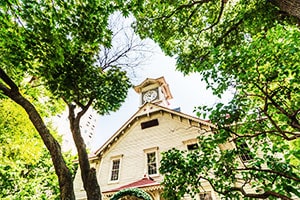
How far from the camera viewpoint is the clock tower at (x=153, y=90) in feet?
61.4

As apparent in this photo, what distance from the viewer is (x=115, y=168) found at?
1398 centimetres

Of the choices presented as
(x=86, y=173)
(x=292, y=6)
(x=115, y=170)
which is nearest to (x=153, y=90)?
(x=115, y=170)

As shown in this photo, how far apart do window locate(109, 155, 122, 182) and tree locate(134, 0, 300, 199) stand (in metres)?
9.41

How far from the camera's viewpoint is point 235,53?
3996 millimetres

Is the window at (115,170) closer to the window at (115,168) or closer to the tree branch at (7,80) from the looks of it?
the window at (115,168)

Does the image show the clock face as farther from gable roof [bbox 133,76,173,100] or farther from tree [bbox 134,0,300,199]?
tree [bbox 134,0,300,199]

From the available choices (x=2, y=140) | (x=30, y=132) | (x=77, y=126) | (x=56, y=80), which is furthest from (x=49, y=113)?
(x=77, y=126)

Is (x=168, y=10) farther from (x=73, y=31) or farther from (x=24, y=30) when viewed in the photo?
(x=24, y=30)

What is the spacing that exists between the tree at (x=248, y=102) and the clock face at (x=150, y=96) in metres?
10.4

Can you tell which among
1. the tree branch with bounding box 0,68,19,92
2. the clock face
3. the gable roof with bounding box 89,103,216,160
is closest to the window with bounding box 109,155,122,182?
the gable roof with bounding box 89,103,216,160

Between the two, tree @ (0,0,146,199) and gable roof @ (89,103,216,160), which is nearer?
tree @ (0,0,146,199)

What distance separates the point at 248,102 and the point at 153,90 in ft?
47.3

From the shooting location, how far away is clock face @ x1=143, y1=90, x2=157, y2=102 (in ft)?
61.7

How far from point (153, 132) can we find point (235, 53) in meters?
11.1
